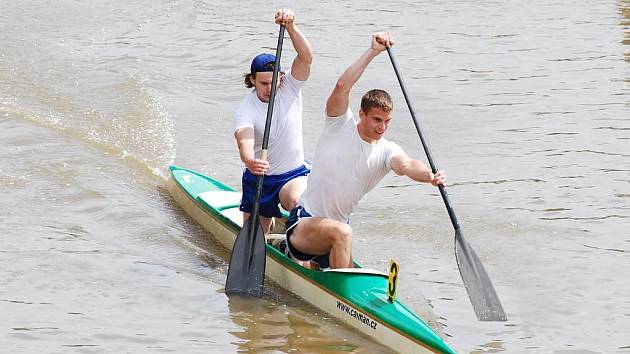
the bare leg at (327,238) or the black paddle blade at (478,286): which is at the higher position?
the bare leg at (327,238)

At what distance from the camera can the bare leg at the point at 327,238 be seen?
6.94 meters

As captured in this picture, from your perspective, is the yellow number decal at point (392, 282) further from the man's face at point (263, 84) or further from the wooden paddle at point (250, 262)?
the man's face at point (263, 84)

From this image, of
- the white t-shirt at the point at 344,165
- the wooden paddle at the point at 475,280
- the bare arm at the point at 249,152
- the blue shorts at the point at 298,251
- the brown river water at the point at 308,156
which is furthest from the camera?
the bare arm at the point at 249,152

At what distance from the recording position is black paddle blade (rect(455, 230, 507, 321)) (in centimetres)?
677

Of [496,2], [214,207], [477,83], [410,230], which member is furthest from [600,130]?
[496,2]

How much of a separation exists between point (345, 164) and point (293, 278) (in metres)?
1.16

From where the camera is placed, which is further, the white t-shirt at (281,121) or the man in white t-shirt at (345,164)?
the white t-shirt at (281,121)

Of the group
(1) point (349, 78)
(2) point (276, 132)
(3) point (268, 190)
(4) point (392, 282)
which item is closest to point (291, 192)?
(3) point (268, 190)

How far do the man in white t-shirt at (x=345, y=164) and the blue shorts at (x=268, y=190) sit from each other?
880 mm

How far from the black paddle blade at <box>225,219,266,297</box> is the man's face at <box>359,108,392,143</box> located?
1.40 meters

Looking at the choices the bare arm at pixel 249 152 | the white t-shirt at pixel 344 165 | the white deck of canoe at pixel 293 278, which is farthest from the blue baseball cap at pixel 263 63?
the white deck of canoe at pixel 293 278

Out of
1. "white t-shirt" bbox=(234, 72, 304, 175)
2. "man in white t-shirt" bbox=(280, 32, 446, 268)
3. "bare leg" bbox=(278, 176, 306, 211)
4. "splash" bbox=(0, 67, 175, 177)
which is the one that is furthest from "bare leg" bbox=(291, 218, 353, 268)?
"splash" bbox=(0, 67, 175, 177)

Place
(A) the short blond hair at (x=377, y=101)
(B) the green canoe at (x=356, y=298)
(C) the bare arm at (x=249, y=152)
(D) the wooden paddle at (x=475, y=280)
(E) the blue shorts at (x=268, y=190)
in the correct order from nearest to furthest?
(B) the green canoe at (x=356, y=298) → (A) the short blond hair at (x=377, y=101) → (D) the wooden paddle at (x=475, y=280) → (C) the bare arm at (x=249, y=152) → (E) the blue shorts at (x=268, y=190)

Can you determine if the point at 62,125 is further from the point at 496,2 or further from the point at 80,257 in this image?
the point at 496,2
